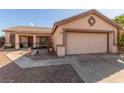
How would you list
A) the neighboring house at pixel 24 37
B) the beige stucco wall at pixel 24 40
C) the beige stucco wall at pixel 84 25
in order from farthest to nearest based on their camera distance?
the beige stucco wall at pixel 24 40 → the neighboring house at pixel 24 37 → the beige stucco wall at pixel 84 25

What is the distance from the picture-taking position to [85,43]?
529 inches

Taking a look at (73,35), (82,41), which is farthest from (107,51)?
(73,35)

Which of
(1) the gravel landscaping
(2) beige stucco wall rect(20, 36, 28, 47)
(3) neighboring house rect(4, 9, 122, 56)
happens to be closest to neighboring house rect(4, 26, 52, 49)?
(2) beige stucco wall rect(20, 36, 28, 47)

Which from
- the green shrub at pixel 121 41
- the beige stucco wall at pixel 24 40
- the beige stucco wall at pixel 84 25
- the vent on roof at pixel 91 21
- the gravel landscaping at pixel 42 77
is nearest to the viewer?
the gravel landscaping at pixel 42 77

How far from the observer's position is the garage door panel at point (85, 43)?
42.1ft

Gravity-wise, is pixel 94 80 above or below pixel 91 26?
below

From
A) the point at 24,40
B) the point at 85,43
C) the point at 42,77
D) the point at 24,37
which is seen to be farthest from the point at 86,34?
the point at 24,37

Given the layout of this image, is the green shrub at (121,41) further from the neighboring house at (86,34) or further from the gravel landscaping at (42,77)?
the gravel landscaping at (42,77)

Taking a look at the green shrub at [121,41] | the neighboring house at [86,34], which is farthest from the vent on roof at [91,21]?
the green shrub at [121,41]

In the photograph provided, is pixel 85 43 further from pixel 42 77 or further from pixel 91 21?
pixel 42 77
